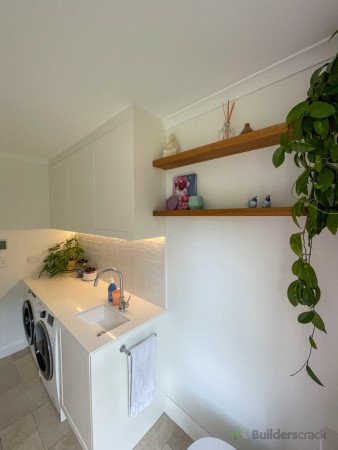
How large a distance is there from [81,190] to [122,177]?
627 millimetres

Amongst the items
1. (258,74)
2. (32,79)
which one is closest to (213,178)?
(258,74)

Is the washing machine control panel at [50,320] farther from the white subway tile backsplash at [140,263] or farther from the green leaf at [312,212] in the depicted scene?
the green leaf at [312,212]

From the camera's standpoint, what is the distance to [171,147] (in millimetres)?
1311

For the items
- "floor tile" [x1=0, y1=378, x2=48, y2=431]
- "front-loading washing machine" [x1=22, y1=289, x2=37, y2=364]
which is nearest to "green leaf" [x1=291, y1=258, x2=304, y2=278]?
"front-loading washing machine" [x1=22, y1=289, x2=37, y2=364]

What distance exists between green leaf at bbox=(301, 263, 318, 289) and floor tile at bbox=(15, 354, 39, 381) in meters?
2.58

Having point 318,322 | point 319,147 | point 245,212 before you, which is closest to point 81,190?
point 245,212

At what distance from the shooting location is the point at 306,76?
87cm

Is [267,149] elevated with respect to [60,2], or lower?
lower

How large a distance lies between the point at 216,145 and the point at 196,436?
196cm

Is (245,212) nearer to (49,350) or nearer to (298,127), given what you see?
(298,127)

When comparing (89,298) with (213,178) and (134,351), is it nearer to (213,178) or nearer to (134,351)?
(134,351)

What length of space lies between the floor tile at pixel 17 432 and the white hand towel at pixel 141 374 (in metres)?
0.88

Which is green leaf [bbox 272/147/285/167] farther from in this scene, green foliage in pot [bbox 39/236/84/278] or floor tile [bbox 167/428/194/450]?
green foliage in pot [bbox 39/236/84/278]

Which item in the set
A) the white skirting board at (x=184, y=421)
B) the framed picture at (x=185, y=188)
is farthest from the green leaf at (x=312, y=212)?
the white skirting board at (x=184, y=421)
